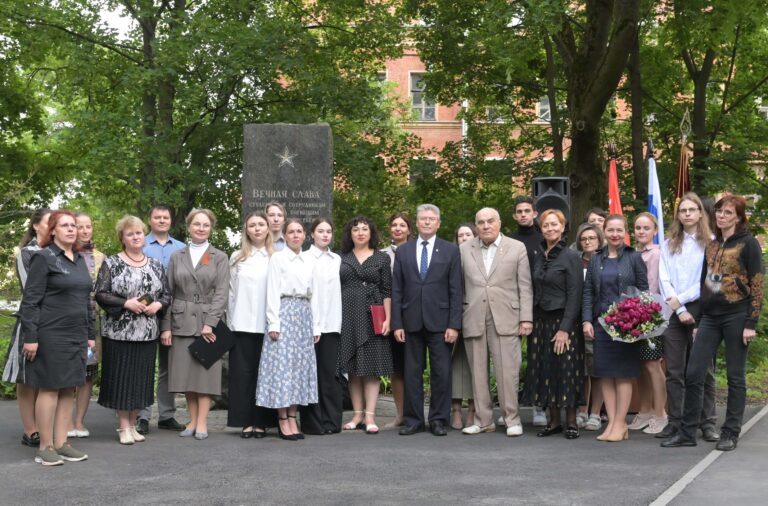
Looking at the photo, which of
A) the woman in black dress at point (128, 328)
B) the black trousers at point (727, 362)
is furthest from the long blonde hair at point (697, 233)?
the woman in black dress at point (128, 328)

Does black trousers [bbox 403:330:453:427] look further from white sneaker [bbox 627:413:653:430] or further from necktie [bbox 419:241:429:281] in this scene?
white sneaker [bbox 627:413:653:430]

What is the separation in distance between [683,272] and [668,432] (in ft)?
4.73

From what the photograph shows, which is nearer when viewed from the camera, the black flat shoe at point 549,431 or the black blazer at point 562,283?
the black blazer at point 562,283

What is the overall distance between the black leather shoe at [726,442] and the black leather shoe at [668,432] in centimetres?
58

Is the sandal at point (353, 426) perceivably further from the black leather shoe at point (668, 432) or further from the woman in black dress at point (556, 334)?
the black leather shoe at point (668, 432)

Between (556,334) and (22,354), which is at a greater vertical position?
(556,334)

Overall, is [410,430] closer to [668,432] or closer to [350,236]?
[350,236]

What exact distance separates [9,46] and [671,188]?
52.1 ft

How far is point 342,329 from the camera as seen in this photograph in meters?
9.74

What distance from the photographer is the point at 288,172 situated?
12.6 m

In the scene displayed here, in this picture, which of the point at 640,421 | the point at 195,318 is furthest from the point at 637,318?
the point at 195,318

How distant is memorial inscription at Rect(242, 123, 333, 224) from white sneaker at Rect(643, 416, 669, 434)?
489 centimetres

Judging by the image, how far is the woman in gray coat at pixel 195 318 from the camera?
9148mm

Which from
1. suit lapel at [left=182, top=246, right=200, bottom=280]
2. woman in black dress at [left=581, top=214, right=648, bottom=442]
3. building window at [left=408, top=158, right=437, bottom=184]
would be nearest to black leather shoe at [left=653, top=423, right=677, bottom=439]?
woman in black dress at [left=581, top=214, right=648, bottom=442]
